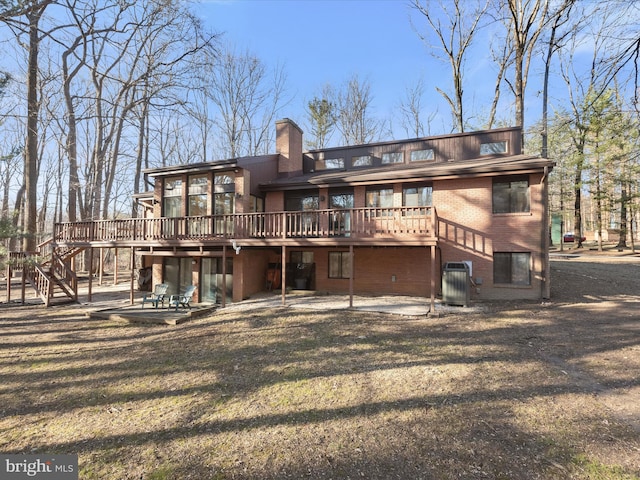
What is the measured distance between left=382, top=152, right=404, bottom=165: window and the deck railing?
3.76 meters

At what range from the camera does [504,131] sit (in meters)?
13.7

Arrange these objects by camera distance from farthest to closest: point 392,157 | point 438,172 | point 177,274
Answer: point 392,157
point 177,274
point 438,172

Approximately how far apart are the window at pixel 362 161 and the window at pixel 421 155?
2.12m

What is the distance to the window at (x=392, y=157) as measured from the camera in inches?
603

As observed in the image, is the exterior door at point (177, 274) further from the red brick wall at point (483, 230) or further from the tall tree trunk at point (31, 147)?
the red brick wall at point (483, 230)

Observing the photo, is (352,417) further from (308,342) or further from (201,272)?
(201,272)

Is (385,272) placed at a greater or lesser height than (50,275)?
greater

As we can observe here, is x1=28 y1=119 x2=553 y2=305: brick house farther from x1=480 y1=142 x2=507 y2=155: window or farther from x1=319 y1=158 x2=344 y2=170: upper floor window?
x1=319 y1=158 x2=344 y2=170: upper floor window

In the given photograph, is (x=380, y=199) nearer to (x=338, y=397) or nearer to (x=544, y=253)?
(x=544, y=253)

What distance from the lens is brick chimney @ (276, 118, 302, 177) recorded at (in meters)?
16.2

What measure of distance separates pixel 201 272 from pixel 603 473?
1312 centimetres

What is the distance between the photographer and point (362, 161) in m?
15.9
